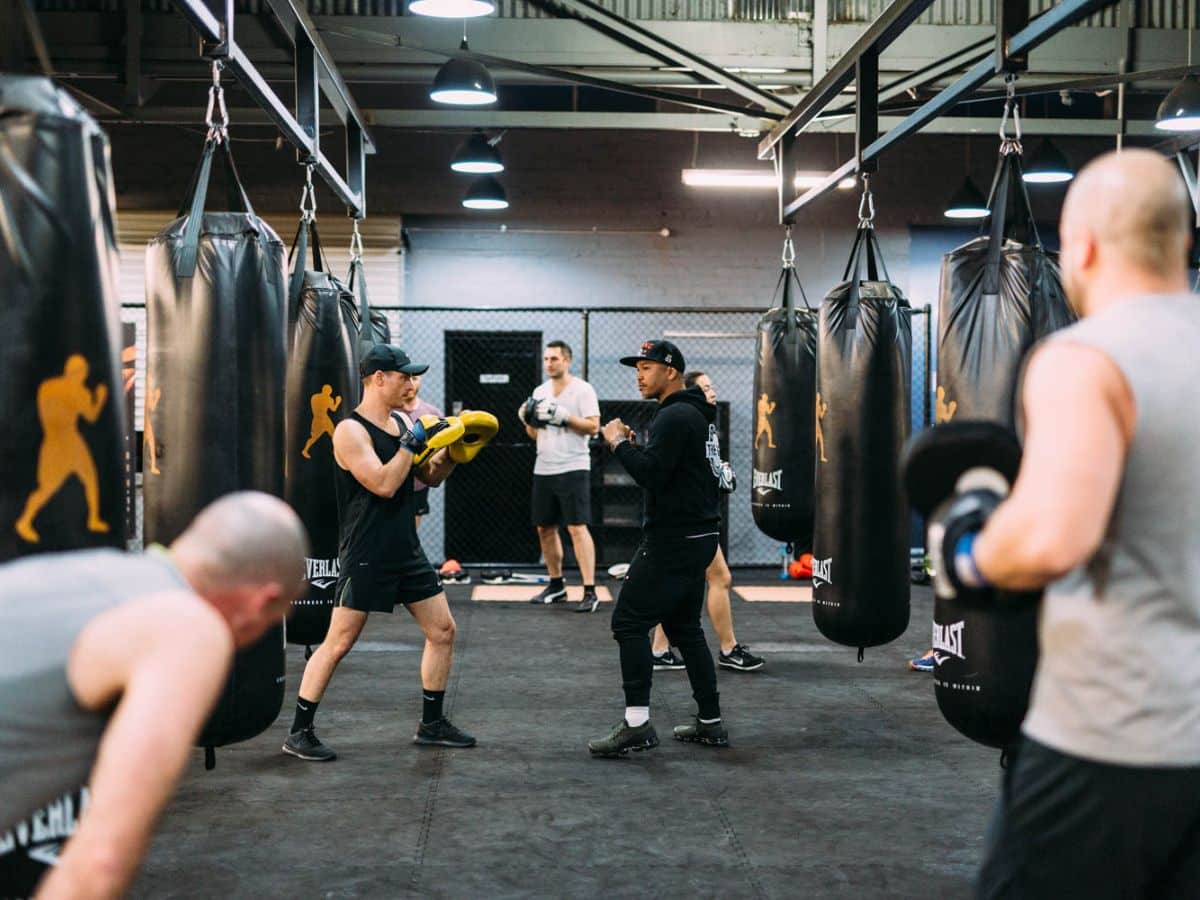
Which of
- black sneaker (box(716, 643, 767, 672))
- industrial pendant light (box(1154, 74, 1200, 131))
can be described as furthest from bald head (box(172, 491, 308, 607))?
industrial pendant light (box(1154, 74, 1200, 131))

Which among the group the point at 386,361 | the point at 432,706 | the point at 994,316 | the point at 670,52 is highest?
the point at 670,52

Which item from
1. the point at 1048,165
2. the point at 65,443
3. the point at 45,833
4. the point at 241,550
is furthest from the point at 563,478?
the point at 241,550

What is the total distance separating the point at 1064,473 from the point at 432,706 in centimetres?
436

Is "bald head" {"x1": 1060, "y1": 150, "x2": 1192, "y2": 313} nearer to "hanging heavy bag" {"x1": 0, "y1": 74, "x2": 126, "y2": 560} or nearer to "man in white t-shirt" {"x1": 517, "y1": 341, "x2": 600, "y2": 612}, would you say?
"hanging heavy bag" {"x1": 0, "y1": 74, "x2": 126, "y2": 560}

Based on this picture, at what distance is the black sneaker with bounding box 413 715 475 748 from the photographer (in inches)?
224

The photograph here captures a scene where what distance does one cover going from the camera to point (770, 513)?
7121 mm

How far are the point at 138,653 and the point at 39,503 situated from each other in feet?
2.31

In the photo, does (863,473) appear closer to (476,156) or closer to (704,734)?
(704,734)

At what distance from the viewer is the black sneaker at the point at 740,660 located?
747 centimetres

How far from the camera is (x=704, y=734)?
571 cm

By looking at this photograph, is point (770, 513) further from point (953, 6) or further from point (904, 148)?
point (904, 148)

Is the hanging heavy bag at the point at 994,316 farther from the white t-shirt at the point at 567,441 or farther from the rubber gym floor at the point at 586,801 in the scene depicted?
the white t-shirt at the point at 567,441

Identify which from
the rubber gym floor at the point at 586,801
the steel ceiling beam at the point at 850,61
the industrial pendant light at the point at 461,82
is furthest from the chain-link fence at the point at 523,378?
the steel ceiling beam at the point at 850,61

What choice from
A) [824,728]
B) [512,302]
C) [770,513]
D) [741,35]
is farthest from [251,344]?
[512,302]
